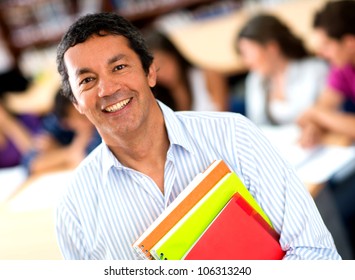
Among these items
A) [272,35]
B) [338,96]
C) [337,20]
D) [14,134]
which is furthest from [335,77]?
[14,134]

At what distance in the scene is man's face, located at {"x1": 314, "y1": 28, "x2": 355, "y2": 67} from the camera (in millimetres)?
2264

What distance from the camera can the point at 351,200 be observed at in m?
2.10

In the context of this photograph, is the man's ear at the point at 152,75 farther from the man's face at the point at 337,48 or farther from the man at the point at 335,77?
the man's face at the point at 337,48

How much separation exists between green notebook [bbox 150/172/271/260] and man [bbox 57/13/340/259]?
7 centimetres

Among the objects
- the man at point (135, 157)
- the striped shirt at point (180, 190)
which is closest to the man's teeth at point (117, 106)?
the man at point (135, 157)

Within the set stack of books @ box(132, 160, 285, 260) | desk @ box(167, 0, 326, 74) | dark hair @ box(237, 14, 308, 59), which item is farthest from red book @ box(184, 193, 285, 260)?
desk @ box(167, 0, 326, 74)

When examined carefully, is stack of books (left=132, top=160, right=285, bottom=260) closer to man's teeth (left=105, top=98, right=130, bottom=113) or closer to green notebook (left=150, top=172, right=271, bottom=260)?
green notebook (left=150, top=172, right=271, bottom=260)

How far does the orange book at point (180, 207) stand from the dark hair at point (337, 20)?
4.83 feet

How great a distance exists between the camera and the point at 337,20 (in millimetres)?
2232

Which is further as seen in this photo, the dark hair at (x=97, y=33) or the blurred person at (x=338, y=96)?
the blurred person at (x=338, y=96)

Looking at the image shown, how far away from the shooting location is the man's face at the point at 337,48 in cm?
226

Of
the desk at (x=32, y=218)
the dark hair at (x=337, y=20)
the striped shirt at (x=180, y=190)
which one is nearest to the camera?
the striped shirt at (x=180, y=190)

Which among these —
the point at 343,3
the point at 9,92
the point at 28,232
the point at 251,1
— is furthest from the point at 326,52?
the point at 9,92

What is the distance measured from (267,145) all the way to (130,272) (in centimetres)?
33
